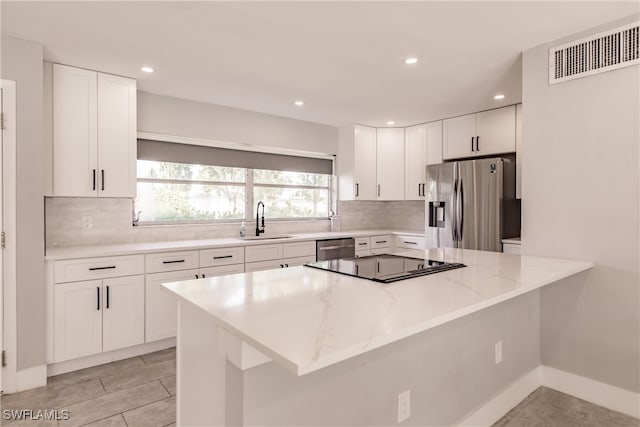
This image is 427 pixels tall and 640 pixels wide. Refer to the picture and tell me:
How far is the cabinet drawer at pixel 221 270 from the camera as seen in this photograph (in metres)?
3.30

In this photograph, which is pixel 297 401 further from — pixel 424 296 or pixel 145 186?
pixel 145 186

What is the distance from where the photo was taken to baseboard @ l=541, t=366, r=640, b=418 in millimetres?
2182

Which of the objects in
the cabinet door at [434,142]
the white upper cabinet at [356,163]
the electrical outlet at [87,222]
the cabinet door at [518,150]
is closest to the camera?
the electrical outlet at [87,222]

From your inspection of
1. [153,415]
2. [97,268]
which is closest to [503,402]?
[153,415]

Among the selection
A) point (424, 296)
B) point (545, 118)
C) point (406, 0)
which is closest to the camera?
point (424, 296)

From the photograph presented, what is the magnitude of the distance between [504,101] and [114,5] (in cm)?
358

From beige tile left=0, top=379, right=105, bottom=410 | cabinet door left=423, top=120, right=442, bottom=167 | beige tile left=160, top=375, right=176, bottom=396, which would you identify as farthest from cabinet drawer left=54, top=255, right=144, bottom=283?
cabinet door left=423, top=120, right=442, bottom=167

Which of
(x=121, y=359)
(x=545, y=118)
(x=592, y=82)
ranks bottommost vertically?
(x=121, y=359)

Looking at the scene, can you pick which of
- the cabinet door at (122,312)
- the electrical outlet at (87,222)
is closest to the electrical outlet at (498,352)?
the cabinet door at (122,312)

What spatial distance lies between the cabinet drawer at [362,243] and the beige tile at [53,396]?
3027 millimetres

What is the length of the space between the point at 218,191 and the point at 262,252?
99 cm

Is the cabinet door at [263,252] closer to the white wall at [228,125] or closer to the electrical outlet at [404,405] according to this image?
the white wall at [228,125]

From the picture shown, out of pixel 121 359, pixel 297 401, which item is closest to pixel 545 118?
pixel 297 401

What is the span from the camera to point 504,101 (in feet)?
12.4
